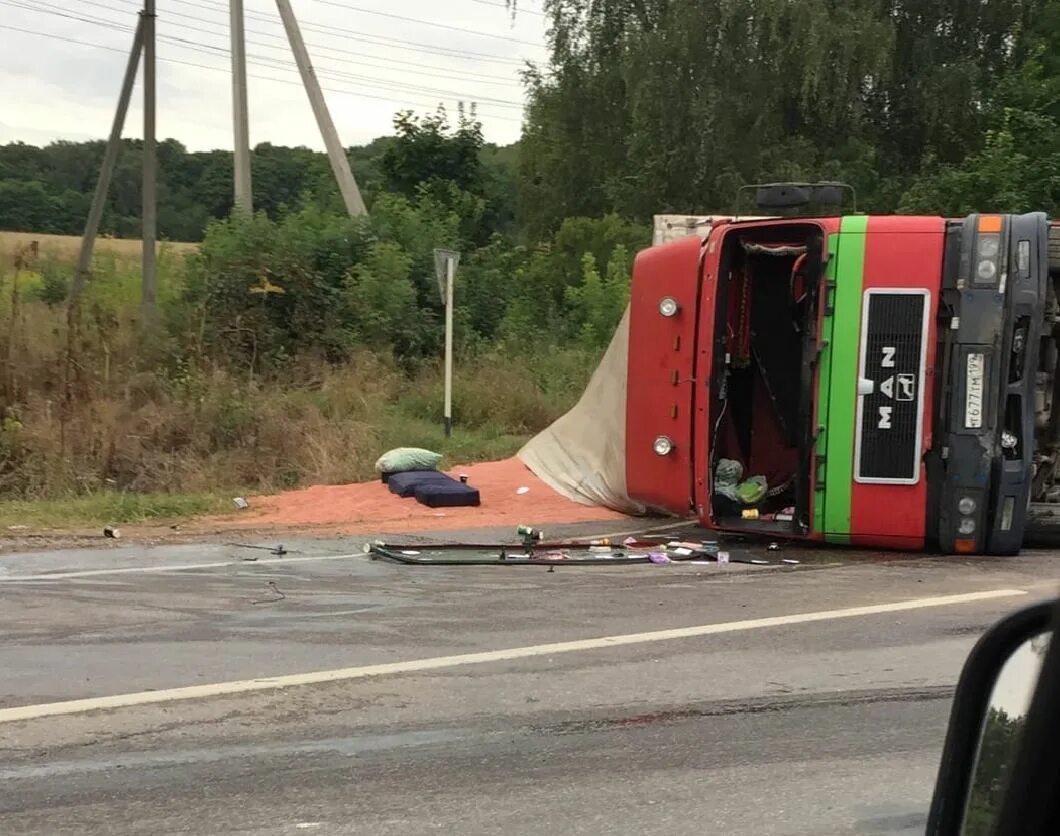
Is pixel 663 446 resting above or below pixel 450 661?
above

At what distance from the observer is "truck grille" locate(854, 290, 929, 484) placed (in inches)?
334

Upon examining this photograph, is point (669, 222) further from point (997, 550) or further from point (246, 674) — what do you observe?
point (246, 674)

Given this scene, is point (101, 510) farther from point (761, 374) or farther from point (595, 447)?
point (761, 374)

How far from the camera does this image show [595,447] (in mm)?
12312

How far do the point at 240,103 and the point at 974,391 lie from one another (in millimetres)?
19136

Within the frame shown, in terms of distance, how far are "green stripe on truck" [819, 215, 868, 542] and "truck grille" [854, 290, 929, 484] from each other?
7 centimetres

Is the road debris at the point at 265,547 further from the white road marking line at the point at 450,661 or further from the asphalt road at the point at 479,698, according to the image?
the white road marking line at the point at 450,661

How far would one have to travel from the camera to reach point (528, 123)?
3331 centimetres

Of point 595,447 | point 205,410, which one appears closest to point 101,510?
point 205,410

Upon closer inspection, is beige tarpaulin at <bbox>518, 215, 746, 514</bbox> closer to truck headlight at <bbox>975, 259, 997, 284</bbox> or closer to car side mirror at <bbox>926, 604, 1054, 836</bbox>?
truck headlight at <bbox>975, 259, 997, 284</bbox>

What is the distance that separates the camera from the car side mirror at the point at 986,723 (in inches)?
61.9

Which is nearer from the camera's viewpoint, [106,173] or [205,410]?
[205,410]

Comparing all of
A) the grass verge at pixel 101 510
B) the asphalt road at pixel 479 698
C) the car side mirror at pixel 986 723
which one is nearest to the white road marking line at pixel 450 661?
the asphalt road at pixel 479 698

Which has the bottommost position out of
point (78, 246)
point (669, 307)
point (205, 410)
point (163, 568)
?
point (163, 568)
